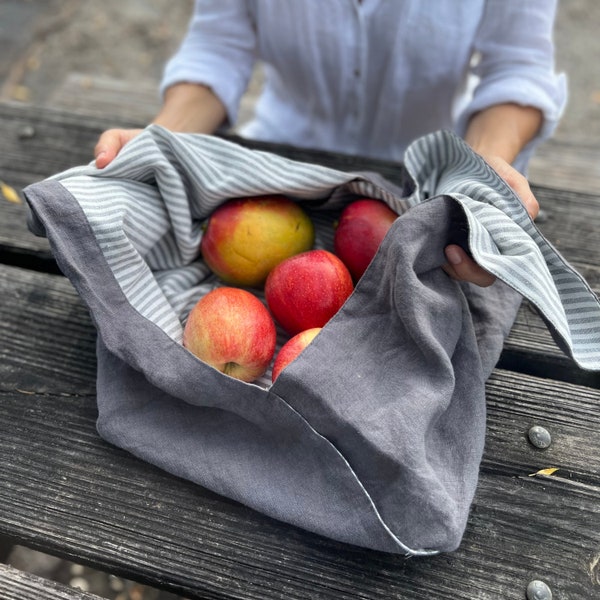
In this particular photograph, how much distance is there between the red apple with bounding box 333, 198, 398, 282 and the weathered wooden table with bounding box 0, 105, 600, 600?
26 cm

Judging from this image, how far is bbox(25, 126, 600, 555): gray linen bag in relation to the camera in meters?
0.69

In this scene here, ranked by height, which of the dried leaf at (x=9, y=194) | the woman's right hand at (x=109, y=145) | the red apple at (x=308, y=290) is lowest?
the dried leaf at (x=9, y=194)

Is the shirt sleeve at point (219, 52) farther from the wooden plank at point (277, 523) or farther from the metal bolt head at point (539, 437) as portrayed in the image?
the metal bolt head at point (539, 437)

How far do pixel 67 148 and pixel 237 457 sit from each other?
810 millimetres

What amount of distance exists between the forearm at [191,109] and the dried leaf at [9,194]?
0.30 metres

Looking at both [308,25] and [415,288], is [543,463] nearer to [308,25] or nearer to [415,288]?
[415,288]

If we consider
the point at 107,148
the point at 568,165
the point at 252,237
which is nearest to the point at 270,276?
the point at 252,237

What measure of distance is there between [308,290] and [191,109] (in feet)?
1.98

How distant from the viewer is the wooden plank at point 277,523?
0.70 m

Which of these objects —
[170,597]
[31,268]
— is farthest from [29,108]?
[170,597]

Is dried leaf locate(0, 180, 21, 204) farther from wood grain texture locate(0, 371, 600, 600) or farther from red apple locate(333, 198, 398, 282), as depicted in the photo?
red apple locate(333, 198, 398, 282)

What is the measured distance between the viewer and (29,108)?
1342 millimetres

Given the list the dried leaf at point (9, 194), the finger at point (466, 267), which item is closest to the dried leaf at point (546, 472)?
the finger at point (466, 267)

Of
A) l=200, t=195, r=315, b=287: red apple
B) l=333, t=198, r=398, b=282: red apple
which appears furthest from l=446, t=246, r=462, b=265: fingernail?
l=200, t=195, r=315, b=287: red apple
